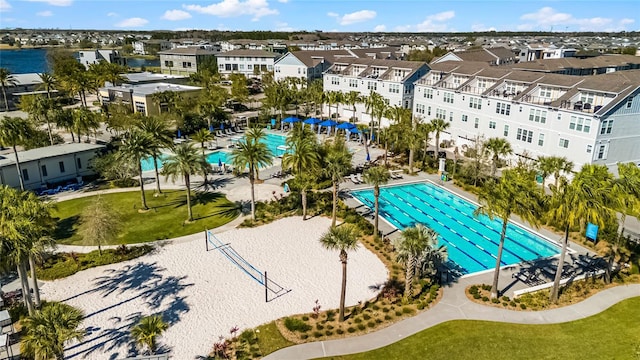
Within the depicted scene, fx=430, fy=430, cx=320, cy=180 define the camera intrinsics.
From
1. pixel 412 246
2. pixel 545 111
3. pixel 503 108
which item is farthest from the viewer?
pixel 503 108

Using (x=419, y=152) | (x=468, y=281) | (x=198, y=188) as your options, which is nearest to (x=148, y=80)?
(x=198, y=188)

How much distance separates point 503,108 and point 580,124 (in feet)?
33.3

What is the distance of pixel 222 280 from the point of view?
29.1 metres

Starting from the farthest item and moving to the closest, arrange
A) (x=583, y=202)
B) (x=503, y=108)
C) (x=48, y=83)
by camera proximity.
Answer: (x=48, y=83)
(x=503, y=108)
(x=583, y=202)

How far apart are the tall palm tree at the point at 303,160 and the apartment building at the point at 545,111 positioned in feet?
86.9

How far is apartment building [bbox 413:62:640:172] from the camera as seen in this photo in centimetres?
4278

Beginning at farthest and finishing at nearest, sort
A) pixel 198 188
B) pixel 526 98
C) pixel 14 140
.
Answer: pixel 526 98 < pixel 198 188 < pixel 14 140

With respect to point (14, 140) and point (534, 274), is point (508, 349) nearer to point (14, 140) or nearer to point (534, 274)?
point (534, 274)

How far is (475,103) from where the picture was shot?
56.2 meters

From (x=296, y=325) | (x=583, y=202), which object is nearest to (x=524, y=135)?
(x=583, y=202)

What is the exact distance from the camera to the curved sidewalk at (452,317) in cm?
2266

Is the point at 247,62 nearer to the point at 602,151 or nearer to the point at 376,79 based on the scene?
the point at 376,79

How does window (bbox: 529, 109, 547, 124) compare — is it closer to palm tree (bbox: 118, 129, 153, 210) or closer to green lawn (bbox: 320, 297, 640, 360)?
green lawn (bbox: 320, 297, 640, 360)

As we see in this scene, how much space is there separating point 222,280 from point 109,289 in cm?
722
